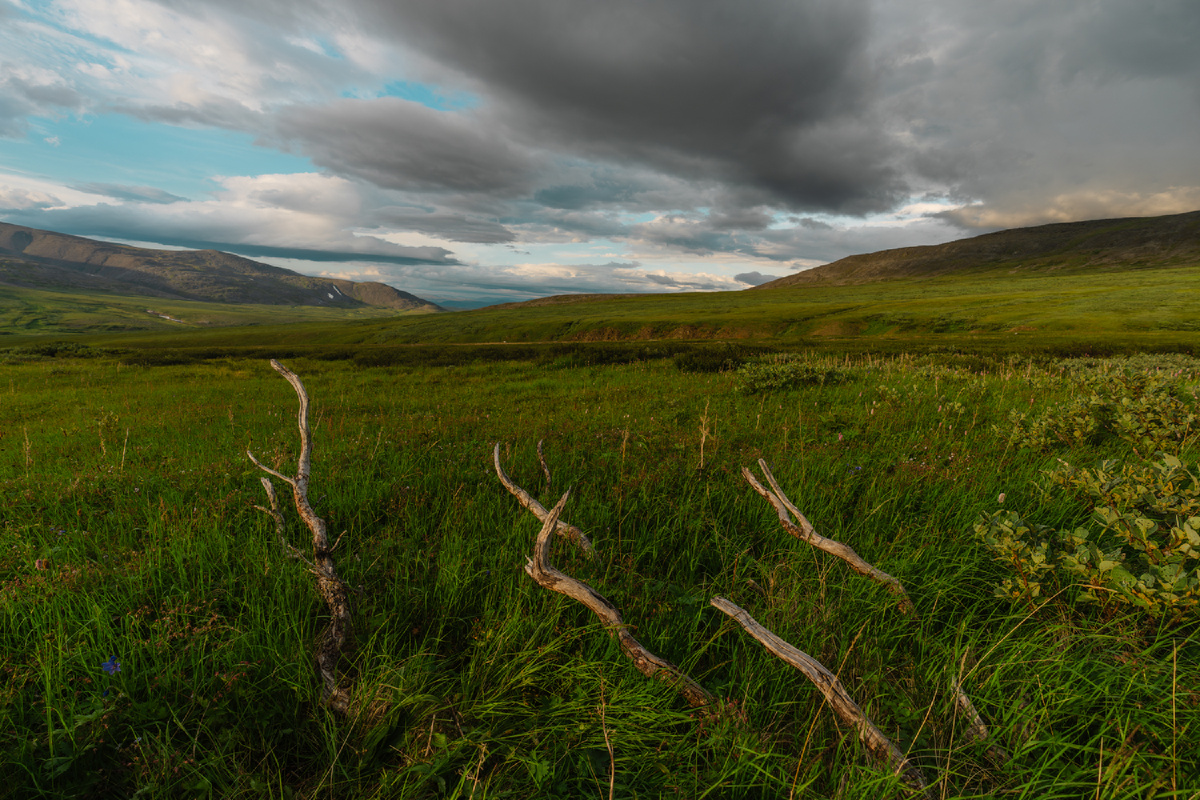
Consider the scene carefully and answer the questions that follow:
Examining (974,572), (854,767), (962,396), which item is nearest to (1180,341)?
(962,396)

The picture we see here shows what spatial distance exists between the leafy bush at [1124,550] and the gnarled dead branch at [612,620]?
1996 millimetres

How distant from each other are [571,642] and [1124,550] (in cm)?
383

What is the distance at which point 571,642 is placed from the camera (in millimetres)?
2488

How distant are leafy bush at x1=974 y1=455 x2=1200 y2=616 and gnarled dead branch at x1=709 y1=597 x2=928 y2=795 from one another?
1449 mm

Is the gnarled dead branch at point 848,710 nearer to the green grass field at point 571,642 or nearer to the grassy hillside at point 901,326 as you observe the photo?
the green grass field at point 571,642

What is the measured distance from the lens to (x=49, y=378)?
739 inches

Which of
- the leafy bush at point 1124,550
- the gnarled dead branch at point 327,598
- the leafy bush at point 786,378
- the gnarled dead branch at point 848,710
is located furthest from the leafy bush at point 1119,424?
the gnarled dead branch at point 327,598

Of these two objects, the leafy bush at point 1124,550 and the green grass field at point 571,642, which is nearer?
the green grass field at point 571,642

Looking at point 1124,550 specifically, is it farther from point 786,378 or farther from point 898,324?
point 898,324

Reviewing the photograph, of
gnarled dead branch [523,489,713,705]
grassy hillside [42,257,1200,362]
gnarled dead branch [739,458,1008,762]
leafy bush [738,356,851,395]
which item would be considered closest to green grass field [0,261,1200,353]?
grassy hillside [42,257,1200,362]

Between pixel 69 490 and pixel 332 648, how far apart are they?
4.52 metres

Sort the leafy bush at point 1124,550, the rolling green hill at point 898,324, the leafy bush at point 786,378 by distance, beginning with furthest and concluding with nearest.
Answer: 1. the rolling green hill at point 898,324
2. the leafy bush at point 786,378
3. the leafy bush at point 1124,550

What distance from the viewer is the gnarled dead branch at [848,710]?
71.5 inches

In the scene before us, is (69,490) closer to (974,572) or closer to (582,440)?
(582,440)
